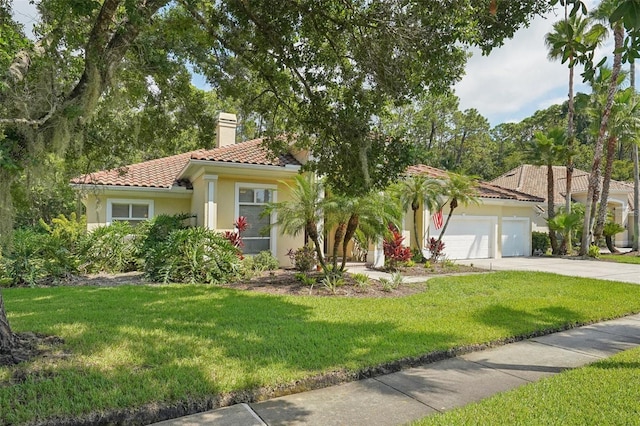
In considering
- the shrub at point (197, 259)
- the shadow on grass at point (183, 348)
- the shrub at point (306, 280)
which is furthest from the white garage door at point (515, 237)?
the shrub at point (197, 259)

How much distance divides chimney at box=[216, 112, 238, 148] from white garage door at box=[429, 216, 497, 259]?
10.3 meters

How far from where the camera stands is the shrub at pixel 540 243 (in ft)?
69.1

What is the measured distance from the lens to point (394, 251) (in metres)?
12.9

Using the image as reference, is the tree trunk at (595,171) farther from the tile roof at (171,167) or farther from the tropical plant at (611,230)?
the tile roof at (171,167)

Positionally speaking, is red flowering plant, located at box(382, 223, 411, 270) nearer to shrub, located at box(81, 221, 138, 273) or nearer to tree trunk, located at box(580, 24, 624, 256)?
shrub, located at box(81, 221, 138, 273)

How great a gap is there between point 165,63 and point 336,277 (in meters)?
6.12

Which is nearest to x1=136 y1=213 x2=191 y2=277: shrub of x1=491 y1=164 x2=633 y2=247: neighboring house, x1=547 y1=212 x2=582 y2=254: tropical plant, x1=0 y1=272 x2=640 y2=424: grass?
x1=0 y1=272 x2=640 y2=424: grass

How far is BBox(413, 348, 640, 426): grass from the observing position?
3.24 meters

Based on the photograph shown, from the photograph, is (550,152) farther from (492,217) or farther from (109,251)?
(109,251)

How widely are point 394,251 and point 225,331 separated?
8.38m

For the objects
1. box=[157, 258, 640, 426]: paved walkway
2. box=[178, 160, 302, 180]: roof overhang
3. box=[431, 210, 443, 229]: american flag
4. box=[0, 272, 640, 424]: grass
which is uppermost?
box=[178, 160, 302, 180]: roof overhang

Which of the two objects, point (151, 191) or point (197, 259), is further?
point (151, 191)

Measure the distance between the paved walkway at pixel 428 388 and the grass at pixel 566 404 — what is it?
0.21 m

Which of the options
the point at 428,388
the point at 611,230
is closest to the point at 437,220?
the point at 611,230
